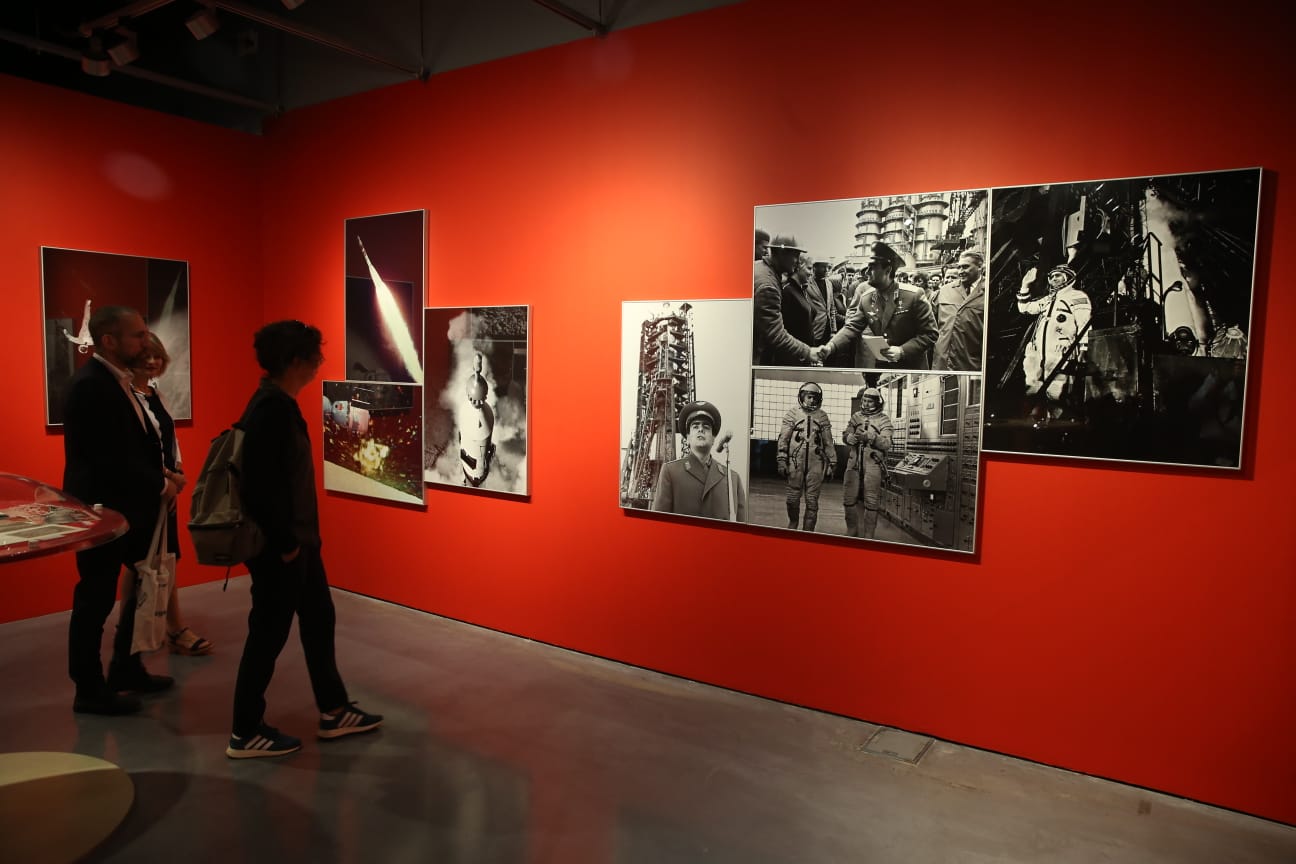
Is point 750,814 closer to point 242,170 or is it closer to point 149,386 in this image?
point 149,386

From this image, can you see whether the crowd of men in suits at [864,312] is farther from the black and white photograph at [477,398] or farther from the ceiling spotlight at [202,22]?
the ceiling spotlight at [202,22]

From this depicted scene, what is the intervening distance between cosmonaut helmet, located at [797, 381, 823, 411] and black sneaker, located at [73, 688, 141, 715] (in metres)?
3.26

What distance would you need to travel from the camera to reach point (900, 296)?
3.30m

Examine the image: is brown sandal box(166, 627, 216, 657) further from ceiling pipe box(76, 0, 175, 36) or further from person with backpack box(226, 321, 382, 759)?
ceiling pipe box(76, 0, 175, 36)

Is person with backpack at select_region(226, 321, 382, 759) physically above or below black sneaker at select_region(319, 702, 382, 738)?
above

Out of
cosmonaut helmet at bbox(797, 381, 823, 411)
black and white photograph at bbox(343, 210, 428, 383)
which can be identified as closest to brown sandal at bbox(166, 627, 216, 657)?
black and white photograph at bbox(343, 210, 428, 383)

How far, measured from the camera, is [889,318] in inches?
131

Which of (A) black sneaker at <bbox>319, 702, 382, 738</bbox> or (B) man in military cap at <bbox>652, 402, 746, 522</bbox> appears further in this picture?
(B) man in military cap at <bbox>652, 402, 746, 522</bbox>

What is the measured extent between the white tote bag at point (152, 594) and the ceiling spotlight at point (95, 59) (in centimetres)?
270

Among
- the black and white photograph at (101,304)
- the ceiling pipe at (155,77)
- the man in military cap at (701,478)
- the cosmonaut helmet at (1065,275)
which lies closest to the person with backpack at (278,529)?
the man in military cap at (701,478)

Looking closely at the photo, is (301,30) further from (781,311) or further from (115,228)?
(781,311)

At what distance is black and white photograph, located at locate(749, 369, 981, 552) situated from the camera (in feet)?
10.5

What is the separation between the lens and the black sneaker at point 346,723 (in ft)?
10.9

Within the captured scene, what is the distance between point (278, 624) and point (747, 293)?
2.41 meters
